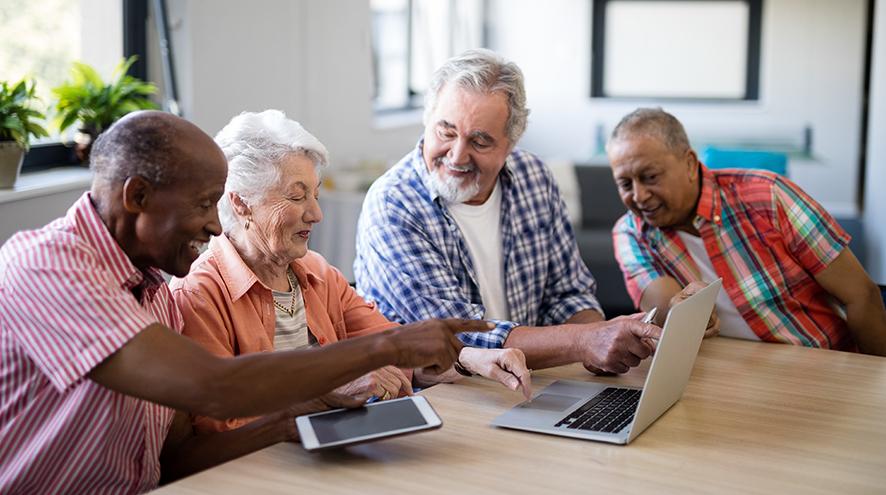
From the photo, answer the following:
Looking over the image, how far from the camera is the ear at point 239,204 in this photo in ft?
6.39

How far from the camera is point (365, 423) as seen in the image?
62.7 inches

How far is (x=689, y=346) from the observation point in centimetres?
183

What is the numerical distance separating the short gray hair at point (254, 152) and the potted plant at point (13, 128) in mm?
1336

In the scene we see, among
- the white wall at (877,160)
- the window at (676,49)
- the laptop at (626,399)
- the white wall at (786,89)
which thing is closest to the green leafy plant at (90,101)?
the laptop at (626,399)

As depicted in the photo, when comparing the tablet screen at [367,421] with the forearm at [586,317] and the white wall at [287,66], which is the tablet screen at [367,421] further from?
the white wall at [287,66]

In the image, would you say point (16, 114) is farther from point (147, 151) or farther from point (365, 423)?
point (365, 423)

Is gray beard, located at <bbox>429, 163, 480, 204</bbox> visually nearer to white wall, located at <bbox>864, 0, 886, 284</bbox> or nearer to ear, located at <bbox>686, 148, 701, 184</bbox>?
ear, located at <bbox>686, 148, 701, 184</bbox>

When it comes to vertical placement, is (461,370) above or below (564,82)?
below

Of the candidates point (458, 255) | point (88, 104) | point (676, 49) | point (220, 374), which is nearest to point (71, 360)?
point (220, 374)

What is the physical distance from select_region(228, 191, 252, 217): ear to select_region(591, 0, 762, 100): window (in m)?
6.52

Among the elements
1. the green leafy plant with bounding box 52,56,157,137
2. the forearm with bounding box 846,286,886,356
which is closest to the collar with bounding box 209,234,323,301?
the forearm with bounding box 846,286,886,356

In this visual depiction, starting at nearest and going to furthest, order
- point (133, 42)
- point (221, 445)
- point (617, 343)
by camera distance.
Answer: point (221, 445), point (617, 343), point (133, 42)

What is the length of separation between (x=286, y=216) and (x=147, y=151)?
50cm

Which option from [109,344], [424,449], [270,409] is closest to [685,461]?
[424,449]
